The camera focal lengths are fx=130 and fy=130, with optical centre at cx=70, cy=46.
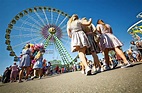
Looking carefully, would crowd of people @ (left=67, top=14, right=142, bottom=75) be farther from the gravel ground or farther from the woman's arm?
the gravel ground

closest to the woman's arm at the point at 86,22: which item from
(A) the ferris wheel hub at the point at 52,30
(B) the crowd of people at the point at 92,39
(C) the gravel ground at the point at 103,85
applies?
(B) the crowd of people at the point at 92,39

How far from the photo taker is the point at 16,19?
64.7ft

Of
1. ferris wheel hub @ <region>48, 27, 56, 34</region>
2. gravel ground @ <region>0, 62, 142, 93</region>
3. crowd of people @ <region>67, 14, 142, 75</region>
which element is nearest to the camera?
gravel ground @ <region>0, 62, 142, 93</region>

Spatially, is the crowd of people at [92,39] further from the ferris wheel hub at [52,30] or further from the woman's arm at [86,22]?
the ferris wheel hub at [52,30]

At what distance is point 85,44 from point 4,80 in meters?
8.66

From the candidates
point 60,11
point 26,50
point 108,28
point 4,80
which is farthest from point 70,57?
point 108,28

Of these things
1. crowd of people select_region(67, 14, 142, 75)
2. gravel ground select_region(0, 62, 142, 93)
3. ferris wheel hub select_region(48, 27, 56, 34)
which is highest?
ferris wheel hub select_region(48, 27, 56, 34)

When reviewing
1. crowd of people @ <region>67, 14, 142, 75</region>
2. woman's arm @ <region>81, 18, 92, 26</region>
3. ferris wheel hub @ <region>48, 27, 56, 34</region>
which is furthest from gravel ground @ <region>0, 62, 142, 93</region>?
ferris wheel hub @ <region>48, 27, 56, 34</region>

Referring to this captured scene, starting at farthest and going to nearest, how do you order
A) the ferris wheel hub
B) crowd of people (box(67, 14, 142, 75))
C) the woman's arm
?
the ferris wheel hub, the woman's arm, crowd of people (box(67, 14, 142, 75))

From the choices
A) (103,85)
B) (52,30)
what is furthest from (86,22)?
(52,30)

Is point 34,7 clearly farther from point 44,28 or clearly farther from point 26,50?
point 26,50

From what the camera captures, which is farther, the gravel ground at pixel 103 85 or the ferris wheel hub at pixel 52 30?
the ferris wheel hub at pixel 52 30

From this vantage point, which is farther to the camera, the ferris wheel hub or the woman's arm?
the ferris wheel hub

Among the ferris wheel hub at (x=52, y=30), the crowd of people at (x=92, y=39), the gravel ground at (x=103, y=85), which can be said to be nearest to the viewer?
the gravel ground at (x=103, y=85)
